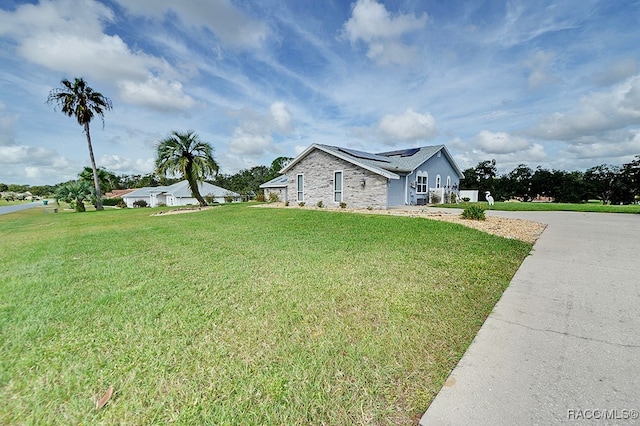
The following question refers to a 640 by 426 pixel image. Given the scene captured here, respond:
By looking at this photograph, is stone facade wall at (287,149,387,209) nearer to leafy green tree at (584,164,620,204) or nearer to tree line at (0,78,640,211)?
tree line at (0,78,640,211)

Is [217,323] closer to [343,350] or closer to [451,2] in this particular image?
[343,350]

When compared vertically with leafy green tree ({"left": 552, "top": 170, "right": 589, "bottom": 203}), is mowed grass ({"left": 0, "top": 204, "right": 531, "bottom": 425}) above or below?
below

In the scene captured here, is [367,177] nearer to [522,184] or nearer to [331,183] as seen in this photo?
[331,183]

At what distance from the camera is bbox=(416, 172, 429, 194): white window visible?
1933 centimetres

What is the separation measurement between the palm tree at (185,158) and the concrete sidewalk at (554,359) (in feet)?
80.7

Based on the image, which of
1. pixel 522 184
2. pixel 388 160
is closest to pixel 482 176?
pixel 522 184

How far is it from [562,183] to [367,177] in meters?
38.2

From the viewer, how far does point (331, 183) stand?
18266mm

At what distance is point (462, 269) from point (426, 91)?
1441cm

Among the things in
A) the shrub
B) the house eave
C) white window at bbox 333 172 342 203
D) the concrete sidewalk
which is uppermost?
the house eave

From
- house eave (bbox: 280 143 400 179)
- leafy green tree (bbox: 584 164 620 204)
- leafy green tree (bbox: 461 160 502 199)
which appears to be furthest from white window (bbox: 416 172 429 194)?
leafy green tree (bbox: 584 164 620 204)

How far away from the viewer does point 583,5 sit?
9.07 m

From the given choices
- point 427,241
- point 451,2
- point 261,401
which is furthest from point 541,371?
point 451,2

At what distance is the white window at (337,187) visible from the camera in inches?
704
